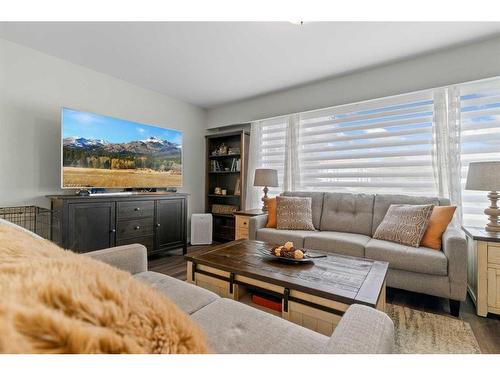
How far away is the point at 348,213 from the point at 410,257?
91 centimetres

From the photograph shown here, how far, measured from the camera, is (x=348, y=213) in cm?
277

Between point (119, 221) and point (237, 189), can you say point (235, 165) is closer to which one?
point (237, 189)

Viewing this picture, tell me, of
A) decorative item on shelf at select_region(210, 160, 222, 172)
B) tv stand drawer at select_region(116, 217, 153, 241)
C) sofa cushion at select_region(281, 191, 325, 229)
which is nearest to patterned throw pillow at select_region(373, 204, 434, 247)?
sofa cushion at select_region(281, 191, 325, 229)

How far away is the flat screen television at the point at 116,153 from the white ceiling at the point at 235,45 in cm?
68

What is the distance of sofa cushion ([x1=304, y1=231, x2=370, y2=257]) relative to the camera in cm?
217

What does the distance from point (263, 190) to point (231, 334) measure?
2.91 metres

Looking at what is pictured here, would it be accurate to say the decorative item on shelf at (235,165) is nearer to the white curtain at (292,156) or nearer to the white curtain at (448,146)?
the white curtain at (292,156)

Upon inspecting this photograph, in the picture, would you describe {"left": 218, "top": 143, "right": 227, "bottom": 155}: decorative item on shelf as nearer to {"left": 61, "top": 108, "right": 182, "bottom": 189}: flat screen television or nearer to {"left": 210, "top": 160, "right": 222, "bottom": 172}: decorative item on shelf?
{"left": 210, "top": 160, "right": 222, "bottom": 172}: decorative item on shelf

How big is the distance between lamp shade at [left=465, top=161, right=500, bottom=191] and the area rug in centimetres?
107

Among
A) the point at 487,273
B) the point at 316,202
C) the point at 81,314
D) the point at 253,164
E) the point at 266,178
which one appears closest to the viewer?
the point at 81,314

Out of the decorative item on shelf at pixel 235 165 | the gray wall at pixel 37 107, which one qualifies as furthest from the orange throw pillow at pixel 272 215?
the gray wall at pixel 37 107

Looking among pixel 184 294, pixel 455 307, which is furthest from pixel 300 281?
pixel 455 307

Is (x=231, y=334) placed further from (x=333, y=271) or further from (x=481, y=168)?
(x=481, y=168)

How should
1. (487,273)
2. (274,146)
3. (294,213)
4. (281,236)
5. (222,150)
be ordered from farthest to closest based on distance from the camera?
1. (222,150)
2. (274,146)
3. (294,213)
4. (281,236)
5. (487,273)
